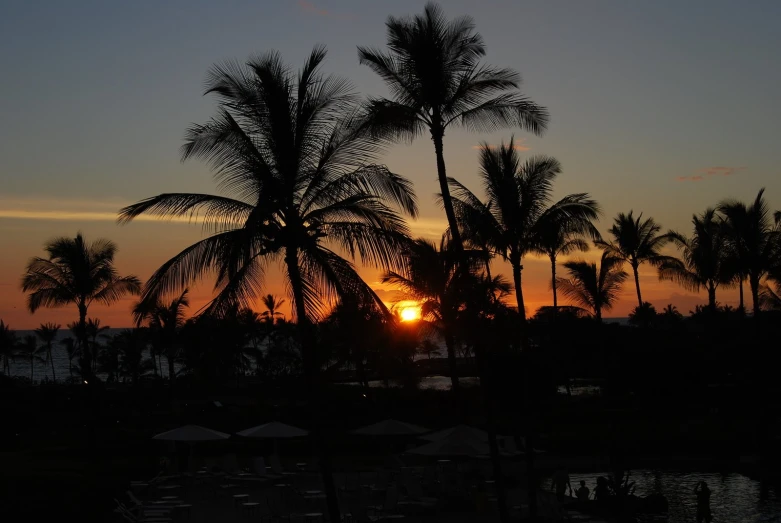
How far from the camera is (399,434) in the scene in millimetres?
26188

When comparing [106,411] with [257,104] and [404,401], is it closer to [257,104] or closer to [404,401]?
[404,401]

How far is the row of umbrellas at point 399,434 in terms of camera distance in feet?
69.6

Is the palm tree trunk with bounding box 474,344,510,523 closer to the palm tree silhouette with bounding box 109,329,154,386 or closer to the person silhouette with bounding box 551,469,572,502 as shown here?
the person silhouette with bounding box 551,469,572,502

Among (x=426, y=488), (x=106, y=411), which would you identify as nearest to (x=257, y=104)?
(x=426, y=488)

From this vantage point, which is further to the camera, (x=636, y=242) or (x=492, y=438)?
(x=636, y=242)

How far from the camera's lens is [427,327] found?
69.4 ft

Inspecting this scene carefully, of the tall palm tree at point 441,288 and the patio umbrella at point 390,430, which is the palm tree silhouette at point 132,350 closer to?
the patio umbrella at point 390,430

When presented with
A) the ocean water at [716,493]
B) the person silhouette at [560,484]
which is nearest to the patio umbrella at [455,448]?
the person silhouette at [560,484]

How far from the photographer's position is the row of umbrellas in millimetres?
21203

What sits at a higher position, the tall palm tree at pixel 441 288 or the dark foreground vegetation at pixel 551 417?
the tall palm tree at pixel 441 288

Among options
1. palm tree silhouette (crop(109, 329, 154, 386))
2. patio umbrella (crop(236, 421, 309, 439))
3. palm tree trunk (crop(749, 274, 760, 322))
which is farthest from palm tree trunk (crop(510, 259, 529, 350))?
palm tree silhouette (crop(109, 329, 154, 386))

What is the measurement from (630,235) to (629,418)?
16.9 metres

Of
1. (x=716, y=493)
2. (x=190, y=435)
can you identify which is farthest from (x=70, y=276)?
(x=716, y=493)

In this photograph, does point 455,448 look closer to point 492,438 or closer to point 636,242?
point 492,438
